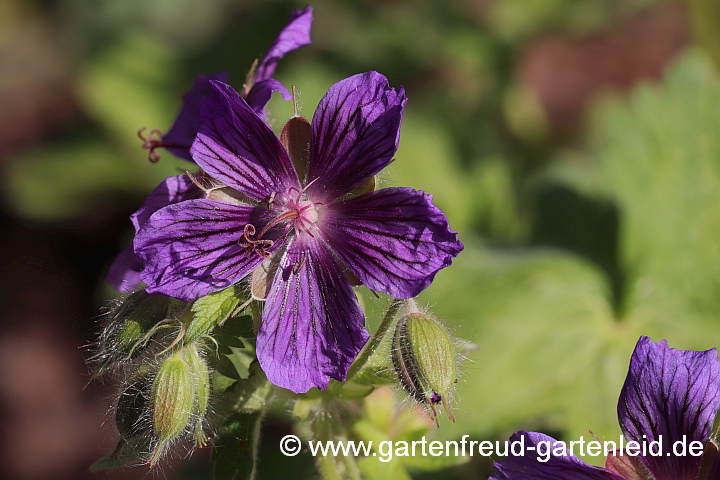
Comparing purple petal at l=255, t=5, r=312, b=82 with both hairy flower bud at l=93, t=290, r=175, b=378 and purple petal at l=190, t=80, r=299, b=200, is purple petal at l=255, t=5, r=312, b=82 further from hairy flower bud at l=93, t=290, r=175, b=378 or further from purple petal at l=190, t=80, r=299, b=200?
hairy flower bud at l=93, t=290, r=175, b=378

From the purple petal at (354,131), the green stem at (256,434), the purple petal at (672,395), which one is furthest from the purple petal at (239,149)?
the purple petal at (672,395)

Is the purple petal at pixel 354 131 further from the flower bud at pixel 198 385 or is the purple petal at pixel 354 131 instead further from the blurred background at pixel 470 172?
the flower bud at pixel 198 385

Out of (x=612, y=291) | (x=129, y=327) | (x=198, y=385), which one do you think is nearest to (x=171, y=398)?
(x=198, y=385)

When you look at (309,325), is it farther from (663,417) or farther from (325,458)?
(663,417)

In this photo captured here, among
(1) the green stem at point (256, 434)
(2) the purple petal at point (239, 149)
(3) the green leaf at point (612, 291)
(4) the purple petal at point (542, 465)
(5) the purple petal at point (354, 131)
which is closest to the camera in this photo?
(4) the purple petal at point (542, 465)

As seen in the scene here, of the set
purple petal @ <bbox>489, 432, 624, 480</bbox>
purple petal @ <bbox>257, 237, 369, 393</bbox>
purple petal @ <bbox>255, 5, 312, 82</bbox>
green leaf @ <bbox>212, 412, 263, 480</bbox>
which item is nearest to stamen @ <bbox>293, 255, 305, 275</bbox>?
purple petal @ <bbox>257, 237, 369, 393</bbox>
